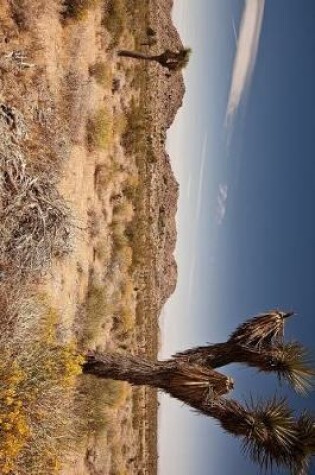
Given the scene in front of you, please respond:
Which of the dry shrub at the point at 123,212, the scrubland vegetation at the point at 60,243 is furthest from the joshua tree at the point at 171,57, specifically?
the dry shrub at the point at 123,212

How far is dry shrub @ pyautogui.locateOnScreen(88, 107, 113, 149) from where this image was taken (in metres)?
12.1

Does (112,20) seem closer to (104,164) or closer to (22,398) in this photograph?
(104,164)

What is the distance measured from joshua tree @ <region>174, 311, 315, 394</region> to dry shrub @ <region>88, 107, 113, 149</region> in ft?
19.2

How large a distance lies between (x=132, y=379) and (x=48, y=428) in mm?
1614

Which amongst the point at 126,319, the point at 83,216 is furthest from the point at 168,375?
the point at 126,319

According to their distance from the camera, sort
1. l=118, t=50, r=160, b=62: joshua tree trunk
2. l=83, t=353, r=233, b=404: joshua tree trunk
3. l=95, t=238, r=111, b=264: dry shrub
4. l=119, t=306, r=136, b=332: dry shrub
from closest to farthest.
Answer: l=83, t=353, r=233, b=404: joshua tree trunk
l=95, t=238, r=111, b=264: dry shrub
l=119, t=306, r=136, b=332: dry shrub
l=118, t=50, r=160, b=62: joshua tree trunk

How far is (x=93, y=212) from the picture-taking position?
12.4m

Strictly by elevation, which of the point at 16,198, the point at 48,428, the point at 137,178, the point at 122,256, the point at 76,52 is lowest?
the point at 48,428

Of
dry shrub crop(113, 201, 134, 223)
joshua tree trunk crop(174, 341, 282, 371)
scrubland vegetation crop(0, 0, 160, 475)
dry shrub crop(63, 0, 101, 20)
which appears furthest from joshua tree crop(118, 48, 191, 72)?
joshua tree trunk crop(174, 341, 282, 371)

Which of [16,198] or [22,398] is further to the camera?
[16,198]

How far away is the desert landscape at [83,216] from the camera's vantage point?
7.79 meters

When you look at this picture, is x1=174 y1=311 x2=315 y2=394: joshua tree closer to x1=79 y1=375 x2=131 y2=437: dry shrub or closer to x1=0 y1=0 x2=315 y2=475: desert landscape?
x1=0 y1=0 x2=315 y2=475: desert landscape

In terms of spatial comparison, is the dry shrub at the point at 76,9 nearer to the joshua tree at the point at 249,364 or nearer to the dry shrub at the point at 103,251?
the dry shrub at the point at 103,251

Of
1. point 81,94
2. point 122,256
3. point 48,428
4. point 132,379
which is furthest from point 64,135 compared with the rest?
point 48,428
